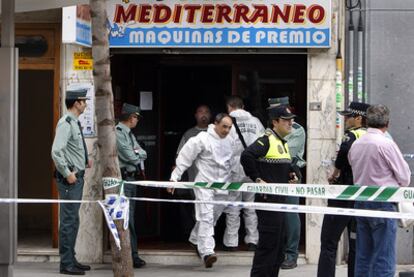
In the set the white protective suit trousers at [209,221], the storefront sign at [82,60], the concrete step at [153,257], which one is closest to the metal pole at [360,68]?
the white protective suit trousers at [209,221]

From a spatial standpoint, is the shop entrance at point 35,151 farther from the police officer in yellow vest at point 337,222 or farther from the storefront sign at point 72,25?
the police officer in yellow vest at point 337,222

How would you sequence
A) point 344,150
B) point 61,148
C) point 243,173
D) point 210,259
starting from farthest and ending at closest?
point 243,173, point 210,259, point 61,148, point 344,150

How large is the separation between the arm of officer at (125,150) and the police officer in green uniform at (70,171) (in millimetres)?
510

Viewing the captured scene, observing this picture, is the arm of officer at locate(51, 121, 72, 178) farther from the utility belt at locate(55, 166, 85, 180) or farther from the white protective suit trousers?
the white protective suit trousers

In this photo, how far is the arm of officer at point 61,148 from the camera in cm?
1079

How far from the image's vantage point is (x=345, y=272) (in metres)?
11.4

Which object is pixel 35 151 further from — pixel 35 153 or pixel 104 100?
pixel 104 100

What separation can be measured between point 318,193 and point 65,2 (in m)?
3.05

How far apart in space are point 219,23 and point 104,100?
10.8 ft

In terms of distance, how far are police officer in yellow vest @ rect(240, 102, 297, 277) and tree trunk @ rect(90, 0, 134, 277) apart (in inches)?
51.7

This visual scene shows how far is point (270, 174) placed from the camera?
9.65 meters

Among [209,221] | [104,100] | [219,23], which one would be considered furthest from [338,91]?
[104,100]

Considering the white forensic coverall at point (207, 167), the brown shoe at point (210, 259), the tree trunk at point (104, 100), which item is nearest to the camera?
the tree trunk at point (104, 100)

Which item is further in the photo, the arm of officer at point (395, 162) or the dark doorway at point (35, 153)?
the dark doorway at point (35, 153)
